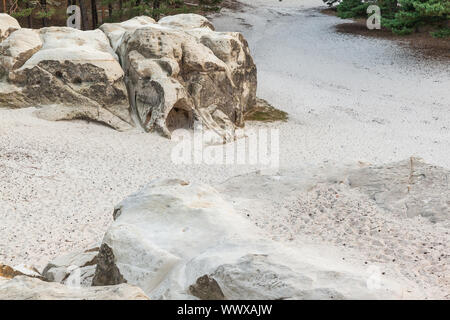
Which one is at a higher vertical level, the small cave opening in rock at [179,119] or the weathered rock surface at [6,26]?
the weathered rock surface at [6,26]

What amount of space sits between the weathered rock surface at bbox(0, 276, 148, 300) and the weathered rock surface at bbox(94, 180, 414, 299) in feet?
2.18

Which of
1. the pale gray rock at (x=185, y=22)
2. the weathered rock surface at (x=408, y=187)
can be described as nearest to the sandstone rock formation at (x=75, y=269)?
the weathered rock surface at (x=408, y=187)

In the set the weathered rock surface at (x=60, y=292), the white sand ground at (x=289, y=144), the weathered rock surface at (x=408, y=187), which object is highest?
the weathered rock surface at (x=60, y=292)

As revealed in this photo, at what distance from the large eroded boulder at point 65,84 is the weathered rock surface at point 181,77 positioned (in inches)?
28.3

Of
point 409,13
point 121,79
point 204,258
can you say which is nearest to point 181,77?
point 121,79

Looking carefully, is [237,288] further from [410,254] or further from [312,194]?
[312,194]

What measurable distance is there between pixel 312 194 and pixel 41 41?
14.2 meters

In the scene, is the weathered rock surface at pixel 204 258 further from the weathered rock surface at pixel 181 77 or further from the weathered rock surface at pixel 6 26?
the weathered rock surface at pixel 6 26

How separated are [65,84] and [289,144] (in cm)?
791

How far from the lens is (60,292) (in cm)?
323

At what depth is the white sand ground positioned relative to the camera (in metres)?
8.02

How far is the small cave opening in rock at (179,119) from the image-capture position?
52.6ft

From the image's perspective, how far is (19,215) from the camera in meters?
8.88
